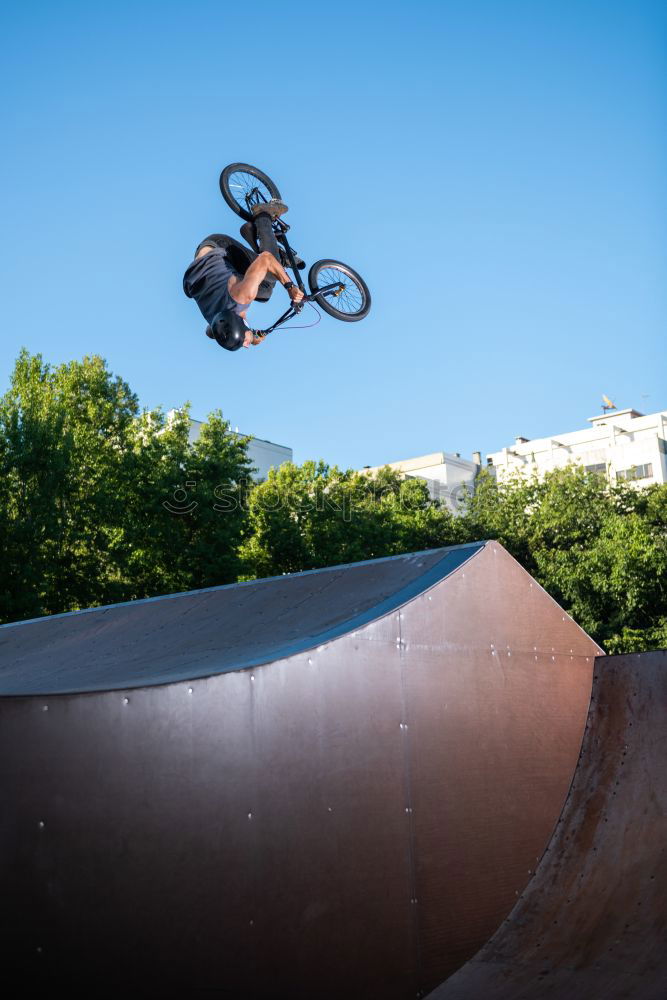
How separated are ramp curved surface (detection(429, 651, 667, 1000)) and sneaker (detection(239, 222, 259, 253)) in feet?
18.6

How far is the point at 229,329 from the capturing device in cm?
891

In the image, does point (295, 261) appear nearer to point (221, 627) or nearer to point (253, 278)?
point (253, 278)

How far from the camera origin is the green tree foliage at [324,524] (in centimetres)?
2756

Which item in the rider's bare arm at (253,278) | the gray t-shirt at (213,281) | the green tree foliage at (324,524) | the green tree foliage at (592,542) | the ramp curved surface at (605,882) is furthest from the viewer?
the green tree foliage at (324,524)

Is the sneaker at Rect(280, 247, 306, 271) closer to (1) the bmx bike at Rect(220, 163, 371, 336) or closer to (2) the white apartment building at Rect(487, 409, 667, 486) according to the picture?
(1) the bmx bike at Rect(220, 163, 371, 336)

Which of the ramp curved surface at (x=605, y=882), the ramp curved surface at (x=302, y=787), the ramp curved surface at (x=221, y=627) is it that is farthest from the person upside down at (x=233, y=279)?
the ramp curved surface at (x=605, y=882)

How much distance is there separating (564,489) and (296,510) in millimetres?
9900

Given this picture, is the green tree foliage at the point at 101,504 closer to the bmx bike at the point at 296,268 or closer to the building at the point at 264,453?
the bmx bike at the point at 296,268

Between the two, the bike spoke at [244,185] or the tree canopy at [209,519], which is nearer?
the bike spoke at [244,185]

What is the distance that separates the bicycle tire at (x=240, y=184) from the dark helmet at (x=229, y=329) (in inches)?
48.5

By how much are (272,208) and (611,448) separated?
62082 millimetres

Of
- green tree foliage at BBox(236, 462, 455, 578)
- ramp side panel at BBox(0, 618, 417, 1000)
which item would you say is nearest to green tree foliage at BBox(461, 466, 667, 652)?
green tree foliage at BBox(236, 462, 455, 578)

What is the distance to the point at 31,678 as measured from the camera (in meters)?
6.09

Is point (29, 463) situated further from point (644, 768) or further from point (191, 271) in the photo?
point (644, 768)
